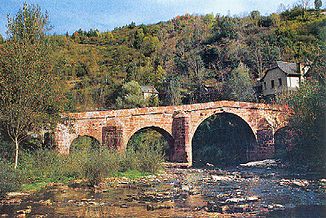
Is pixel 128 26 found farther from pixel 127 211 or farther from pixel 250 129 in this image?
pixel 127 211

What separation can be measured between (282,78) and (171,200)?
32.3m

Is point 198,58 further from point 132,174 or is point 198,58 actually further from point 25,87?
point 25,87

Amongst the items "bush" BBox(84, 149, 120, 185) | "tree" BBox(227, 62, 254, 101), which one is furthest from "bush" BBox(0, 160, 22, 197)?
"tree" BBox(227, 62, 254, 101)

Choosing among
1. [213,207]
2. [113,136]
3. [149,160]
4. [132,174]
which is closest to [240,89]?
[113,136]

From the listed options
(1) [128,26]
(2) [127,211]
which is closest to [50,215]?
(2) [127,211]

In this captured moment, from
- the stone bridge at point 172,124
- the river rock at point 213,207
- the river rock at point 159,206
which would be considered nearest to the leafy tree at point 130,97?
the stone bridge at point 172,124

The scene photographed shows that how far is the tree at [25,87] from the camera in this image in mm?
16781

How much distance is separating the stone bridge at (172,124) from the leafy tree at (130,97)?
15241 millimetres

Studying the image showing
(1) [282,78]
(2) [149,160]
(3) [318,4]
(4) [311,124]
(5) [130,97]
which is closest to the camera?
(4) [311,124]

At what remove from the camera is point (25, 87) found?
667 inches

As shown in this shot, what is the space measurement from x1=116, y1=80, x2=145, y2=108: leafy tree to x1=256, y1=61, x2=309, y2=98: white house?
13.7 m

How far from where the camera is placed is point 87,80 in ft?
193

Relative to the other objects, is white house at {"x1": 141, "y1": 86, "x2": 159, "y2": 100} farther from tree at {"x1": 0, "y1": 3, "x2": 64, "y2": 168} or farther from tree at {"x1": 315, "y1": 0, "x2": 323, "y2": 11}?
tree at {"x1": 315, "y1": 0, "x2": 323, "y2": 11}

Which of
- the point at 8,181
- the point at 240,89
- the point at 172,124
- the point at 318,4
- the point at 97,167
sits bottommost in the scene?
the point at 8,181
